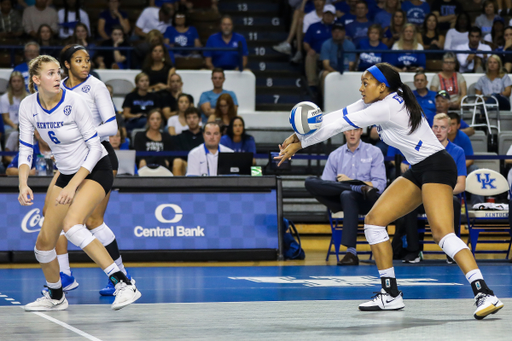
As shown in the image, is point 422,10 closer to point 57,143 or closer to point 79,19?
point 79,19

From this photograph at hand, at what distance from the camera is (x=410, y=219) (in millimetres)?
8867

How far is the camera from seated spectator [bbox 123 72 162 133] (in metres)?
12.6

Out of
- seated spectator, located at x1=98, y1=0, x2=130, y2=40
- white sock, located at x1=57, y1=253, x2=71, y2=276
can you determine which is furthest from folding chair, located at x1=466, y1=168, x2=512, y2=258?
seated spectator, located at x1=98, y1=0, x2=130, y2=40

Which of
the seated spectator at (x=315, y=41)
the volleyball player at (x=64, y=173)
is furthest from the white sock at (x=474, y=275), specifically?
the seated spectator at (x=315, y=41)

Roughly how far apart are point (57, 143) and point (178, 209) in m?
3.69

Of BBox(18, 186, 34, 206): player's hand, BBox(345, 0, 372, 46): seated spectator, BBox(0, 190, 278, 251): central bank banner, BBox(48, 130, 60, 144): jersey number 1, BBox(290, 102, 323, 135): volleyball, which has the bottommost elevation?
BBox(0, 190, 278, 251): central bank banner

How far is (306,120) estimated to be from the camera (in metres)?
5.08

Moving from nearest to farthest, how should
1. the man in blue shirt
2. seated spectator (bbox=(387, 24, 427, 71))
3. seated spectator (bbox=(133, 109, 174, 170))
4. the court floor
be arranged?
the court floor < the man in blue shirt < seated spectator (bbox=(133, 109, 174, 170)) < seated spectator (bbox=(387, 24, 427, 71))

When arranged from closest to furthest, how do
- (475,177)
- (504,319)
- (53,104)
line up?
(504,319)
(53,104)
(475,177)

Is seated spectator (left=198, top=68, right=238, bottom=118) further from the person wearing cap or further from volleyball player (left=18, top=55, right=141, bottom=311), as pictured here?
volleyball player (left=18, top=55, right=141, bottom=311)

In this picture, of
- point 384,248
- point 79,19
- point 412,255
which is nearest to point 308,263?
point 412,255

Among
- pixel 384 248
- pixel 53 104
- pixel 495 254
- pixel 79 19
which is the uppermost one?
pixel 79 19

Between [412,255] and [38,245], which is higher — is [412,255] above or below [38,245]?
below

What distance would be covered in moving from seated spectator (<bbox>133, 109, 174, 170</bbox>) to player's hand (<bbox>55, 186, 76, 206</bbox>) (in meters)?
5.88
